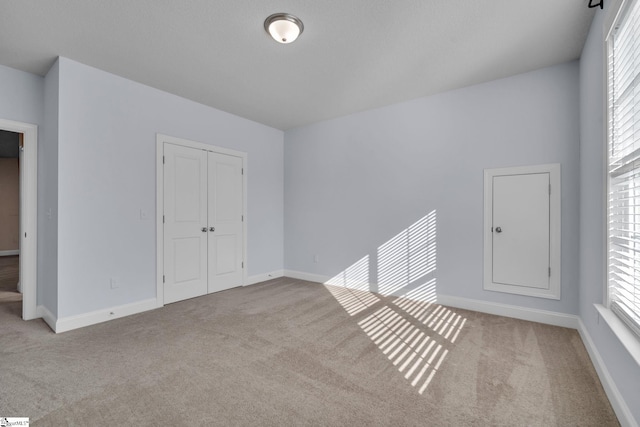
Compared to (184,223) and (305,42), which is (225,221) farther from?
(305,42)

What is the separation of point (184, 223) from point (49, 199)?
1381 millimetres

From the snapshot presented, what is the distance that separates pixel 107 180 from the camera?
326 centimetres

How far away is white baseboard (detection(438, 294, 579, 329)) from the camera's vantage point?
298 centimetres

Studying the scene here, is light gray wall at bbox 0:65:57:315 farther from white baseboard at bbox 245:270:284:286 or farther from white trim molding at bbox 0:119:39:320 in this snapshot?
white baseboard at bbox 245:270:284:286

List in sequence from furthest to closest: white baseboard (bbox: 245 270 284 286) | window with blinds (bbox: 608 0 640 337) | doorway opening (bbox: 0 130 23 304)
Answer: doorway opening (bbox: 0 130 23 304), white baseboard (bbox: 245 270 284 286), window with blinds (bbox: 608 0 640 337)

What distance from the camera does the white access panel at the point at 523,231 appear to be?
3.06 m

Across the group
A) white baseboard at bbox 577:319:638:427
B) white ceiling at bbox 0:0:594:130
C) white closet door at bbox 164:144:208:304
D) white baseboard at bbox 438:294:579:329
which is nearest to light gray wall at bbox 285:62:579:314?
white baseboard at bbox 438:294:579:329

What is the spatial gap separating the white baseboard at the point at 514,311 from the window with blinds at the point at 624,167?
1269 millimetres

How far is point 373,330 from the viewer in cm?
296

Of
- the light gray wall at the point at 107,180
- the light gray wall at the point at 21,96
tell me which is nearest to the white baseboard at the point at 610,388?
the light gray wall at the point at 107,180

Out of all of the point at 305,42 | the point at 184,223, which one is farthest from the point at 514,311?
the point at 184,223

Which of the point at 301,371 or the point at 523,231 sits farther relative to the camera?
the point at 523,231

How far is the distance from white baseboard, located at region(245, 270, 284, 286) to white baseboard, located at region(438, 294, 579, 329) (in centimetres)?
282

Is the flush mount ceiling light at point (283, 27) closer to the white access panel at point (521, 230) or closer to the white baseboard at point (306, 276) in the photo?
the white access panel at point (521, 230)
